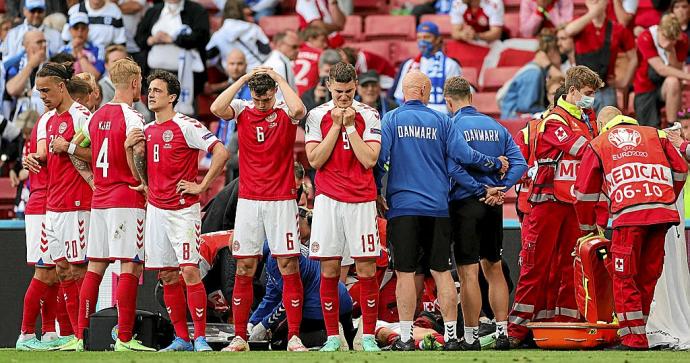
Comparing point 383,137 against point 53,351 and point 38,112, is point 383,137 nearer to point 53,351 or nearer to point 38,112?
point 53,351

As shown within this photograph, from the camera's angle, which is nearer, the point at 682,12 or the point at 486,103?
the point at 682,12

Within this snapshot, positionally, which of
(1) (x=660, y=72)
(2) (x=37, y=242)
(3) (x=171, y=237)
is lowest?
(2) (x=37, y=242)

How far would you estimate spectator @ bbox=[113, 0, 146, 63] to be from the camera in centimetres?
1853

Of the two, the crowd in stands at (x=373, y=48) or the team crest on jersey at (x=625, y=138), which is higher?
the crowd in stands at (x=373, y=48)

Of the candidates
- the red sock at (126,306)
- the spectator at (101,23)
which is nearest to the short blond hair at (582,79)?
the red sock at (126,306)

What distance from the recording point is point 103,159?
11.9 metres

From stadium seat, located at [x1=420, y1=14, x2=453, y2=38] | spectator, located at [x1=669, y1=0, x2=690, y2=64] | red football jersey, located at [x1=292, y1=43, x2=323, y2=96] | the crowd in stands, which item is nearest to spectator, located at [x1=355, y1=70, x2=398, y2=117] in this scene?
the crowd in stands

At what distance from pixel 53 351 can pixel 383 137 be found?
121 inches

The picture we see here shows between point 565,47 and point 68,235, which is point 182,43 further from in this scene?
point 68,235

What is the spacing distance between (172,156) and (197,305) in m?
1.17

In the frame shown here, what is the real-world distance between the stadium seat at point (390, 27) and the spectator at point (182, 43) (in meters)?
2.44

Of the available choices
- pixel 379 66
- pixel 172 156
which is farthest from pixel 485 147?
pixel 379 66

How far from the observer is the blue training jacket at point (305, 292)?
1221 centimetres

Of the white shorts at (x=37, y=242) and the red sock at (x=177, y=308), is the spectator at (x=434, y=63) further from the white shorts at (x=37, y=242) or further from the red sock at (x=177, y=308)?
the red sock at (x=177, y=308)
